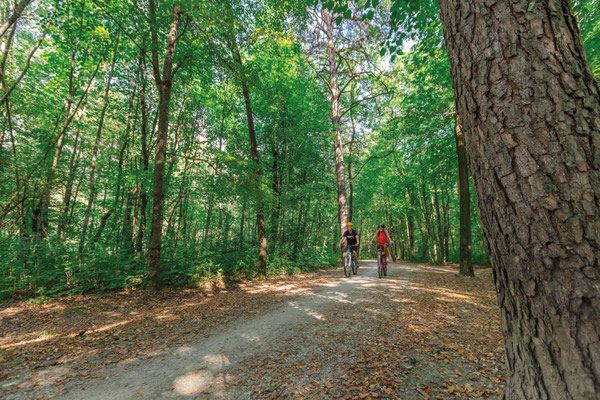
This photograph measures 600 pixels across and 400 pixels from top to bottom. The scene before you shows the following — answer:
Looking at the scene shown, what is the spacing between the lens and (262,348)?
3529mm

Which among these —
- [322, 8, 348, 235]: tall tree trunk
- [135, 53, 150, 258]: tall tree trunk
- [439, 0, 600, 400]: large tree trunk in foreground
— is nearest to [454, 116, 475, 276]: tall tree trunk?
[322, 8, 348, 235]: tall tree trunk

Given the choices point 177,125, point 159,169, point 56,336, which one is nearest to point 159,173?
point 159,169

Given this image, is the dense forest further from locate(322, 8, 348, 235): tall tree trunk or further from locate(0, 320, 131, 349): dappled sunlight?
locate(0, 320, 131, 349): dappled sunlight

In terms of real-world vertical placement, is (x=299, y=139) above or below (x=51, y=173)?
above

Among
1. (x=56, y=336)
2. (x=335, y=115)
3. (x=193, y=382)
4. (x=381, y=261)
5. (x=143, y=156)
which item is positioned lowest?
(x=56, y=336)

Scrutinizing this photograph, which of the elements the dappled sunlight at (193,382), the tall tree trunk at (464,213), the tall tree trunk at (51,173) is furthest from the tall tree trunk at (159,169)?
the tall tree trunk at (464,213)

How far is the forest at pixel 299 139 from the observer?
114 centimetres

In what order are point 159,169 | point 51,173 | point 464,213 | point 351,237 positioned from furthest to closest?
point 351,237 → point 464,213 → point 51,173 → point 159,169

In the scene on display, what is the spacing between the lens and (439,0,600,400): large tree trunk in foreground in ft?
3.48

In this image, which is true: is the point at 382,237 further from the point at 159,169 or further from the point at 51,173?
the point at 51,173

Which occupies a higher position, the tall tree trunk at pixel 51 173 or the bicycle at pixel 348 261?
the tall tree trunk at pixel 51 173

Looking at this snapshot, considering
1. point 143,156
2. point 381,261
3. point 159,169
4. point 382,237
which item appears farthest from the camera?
point 143,156

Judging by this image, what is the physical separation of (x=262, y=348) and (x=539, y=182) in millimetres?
3804

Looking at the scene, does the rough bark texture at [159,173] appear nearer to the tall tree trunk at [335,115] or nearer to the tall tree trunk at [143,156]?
the tall tree trunk at [143,156]
